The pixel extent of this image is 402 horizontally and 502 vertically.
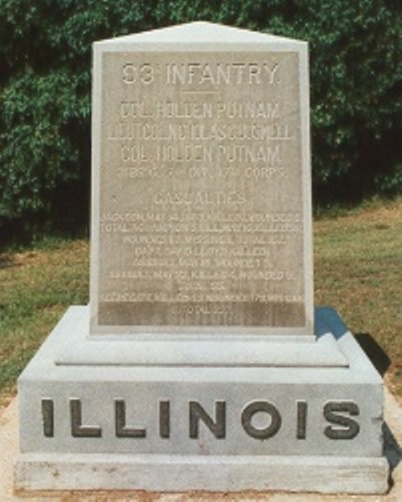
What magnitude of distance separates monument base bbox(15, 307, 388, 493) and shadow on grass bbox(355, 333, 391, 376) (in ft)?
6.91

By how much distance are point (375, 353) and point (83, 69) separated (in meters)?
7.45

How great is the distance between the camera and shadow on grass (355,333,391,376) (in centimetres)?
674

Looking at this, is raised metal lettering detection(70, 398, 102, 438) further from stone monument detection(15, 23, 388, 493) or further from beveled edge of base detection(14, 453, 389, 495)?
beveled edge of base detection(14, 453, 389, 495)

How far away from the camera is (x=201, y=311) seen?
4953 millimetres

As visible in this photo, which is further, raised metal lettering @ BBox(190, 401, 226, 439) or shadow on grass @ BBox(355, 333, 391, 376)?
shadow on grass @ BBox(355, 333, 391, 376)

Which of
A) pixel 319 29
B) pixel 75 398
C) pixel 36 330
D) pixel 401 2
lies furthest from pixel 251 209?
pixel 401 2

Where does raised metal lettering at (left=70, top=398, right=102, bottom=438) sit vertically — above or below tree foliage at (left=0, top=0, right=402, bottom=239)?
below

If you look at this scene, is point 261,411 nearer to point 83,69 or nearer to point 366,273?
point 366,273

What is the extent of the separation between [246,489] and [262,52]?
223cm

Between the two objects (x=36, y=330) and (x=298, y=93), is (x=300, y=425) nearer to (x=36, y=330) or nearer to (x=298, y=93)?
(x=298, y=93)

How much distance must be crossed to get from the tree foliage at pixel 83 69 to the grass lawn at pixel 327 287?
814mm

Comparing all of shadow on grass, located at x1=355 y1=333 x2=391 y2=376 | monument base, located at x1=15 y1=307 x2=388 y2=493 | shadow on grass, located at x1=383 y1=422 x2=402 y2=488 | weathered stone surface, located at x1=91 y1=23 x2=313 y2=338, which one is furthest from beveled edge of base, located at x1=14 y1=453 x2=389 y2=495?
shadow on grass, located at x1=355 y1=333 x2=391 y2=376

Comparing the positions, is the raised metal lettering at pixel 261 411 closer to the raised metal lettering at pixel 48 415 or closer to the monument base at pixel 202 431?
the monument base at pixel 202 431

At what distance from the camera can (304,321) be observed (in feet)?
16.0
